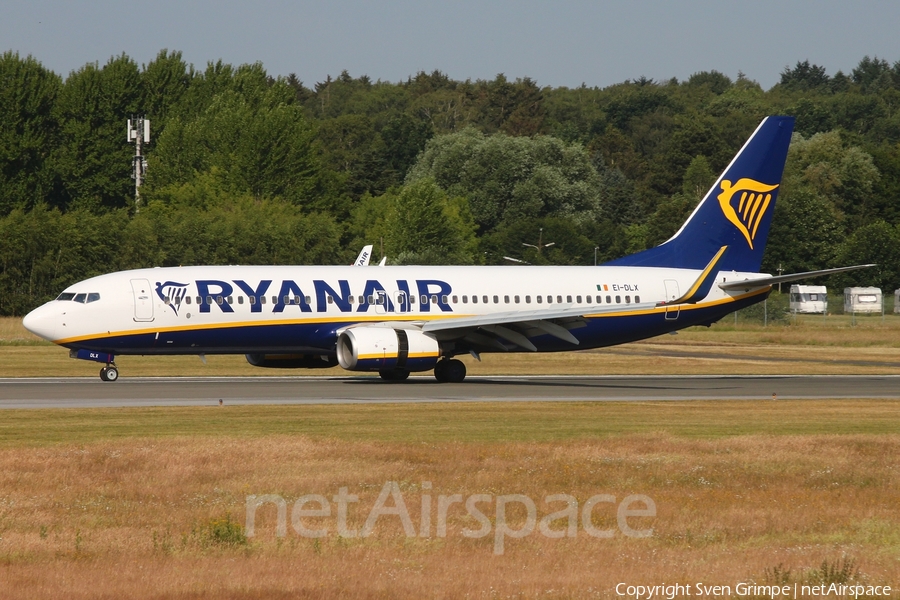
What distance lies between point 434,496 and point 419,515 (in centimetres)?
134

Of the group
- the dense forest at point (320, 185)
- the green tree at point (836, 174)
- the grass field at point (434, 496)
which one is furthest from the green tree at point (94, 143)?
the grass field at point (434, 496)

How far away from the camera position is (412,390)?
39406 mm

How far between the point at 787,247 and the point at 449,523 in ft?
393

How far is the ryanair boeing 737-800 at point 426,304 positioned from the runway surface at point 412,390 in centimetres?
111

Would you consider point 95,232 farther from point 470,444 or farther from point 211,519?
point 211,519

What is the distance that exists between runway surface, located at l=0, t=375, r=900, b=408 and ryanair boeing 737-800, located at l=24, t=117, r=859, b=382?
1108 mm

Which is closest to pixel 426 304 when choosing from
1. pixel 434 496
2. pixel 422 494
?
pixel 422 494

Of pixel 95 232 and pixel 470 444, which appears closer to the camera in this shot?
pixel 470 444

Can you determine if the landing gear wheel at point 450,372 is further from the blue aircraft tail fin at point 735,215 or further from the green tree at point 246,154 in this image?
the green tree at point 246,154

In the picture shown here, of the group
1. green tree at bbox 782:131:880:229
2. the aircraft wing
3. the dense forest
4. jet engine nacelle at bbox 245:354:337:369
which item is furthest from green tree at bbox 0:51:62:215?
the aircraft wing

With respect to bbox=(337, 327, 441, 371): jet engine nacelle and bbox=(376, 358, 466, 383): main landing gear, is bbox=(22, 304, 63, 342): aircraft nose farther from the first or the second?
bbox=(376, 358, 466, 383): main landing gear

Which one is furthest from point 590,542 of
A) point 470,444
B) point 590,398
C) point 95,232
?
point 95,232

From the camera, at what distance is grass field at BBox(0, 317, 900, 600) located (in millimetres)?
13797

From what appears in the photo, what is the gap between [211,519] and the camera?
54.1 ft
